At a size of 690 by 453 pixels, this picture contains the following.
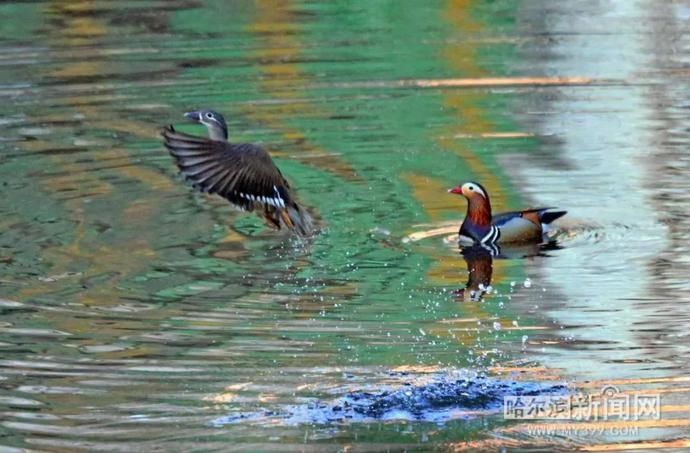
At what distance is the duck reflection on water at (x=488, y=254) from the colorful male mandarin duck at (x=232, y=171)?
109 cm

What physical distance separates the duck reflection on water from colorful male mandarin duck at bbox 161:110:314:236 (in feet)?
3.56

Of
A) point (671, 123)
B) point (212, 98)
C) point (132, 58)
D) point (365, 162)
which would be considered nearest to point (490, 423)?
point (365, 162)

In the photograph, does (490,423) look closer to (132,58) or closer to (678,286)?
(678,286)

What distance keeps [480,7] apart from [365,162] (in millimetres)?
7569

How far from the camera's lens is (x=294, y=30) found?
18.6m

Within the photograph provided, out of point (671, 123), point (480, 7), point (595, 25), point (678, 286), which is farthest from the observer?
point (480, 7)

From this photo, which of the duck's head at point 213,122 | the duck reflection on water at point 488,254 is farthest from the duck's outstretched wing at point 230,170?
the duck reflection on water at point 488,254

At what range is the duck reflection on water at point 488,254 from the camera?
31.7ft

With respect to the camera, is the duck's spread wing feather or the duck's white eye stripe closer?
the duck's spread wing feather

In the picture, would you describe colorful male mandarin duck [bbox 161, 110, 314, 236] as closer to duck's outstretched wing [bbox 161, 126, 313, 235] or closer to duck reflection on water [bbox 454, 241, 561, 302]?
duck's outstretched wing [bbox 161, 126, 313, 235]

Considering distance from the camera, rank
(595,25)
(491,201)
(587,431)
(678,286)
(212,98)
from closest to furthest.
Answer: (587,431)
(678,286)
(491,201)
(212,98)
(595,25)

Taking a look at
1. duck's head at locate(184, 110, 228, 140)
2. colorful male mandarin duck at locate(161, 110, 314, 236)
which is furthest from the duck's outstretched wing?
duck's head at locate(184, 110, 228, 140)

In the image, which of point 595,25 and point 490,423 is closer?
point 490,423

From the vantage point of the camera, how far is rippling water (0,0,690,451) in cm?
736
